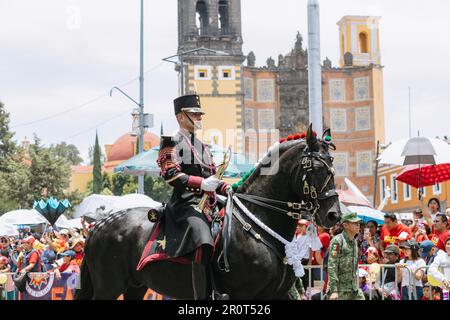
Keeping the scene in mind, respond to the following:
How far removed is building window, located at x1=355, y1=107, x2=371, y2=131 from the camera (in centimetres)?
8569

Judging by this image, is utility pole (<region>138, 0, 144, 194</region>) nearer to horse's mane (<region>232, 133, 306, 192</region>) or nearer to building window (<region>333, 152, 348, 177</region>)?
horse's mane (<region>232, 133, 306, 192</region>)

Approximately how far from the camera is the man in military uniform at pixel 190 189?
853 cm

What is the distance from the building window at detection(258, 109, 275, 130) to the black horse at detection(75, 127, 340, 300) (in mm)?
73549

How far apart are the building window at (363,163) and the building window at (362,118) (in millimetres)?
2762

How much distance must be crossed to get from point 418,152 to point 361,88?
232ft

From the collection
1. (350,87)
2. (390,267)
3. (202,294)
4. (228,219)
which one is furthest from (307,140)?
(350,87)

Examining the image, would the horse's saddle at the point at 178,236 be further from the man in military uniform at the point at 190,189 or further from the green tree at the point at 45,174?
the green tree at the point at 45,174

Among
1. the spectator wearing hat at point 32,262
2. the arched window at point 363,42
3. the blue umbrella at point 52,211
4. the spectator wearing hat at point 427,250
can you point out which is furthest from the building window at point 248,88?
the spectator wearing hat at point 427,250

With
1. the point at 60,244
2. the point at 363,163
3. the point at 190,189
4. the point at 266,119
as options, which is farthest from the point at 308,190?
the point at 363,163

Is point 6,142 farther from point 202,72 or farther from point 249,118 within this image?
point 249,118

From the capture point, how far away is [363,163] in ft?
278

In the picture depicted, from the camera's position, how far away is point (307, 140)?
8.70 meters
